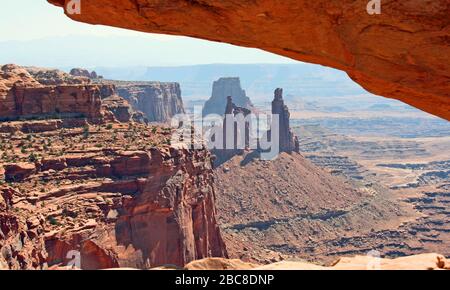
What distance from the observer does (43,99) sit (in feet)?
182

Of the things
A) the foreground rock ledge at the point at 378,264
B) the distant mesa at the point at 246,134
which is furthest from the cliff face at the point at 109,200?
the distant mesa at the point at 246,134

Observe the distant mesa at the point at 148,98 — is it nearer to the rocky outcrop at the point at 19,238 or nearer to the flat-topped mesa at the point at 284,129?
the flat-topped mesa at the point at 284,129

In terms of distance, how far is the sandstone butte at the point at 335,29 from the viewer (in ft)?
50.2

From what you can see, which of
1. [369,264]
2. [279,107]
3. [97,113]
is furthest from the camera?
[279,107]

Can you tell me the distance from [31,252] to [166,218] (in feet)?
58.8

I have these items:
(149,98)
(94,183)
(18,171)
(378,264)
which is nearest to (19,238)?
(18,171)

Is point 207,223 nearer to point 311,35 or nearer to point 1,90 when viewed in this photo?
point 1,90

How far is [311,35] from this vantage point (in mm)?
16406

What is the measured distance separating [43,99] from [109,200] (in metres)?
11.2

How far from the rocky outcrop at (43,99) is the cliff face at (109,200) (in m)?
1.78

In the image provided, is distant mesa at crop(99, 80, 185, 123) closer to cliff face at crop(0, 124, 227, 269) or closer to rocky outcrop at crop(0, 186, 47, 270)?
cliff face at crop(0, 124, 227, 269)

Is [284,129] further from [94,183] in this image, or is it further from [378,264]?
[378,264]

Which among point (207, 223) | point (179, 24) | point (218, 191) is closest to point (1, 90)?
point (207, 223)

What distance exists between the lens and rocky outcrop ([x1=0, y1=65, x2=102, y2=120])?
178 feet
